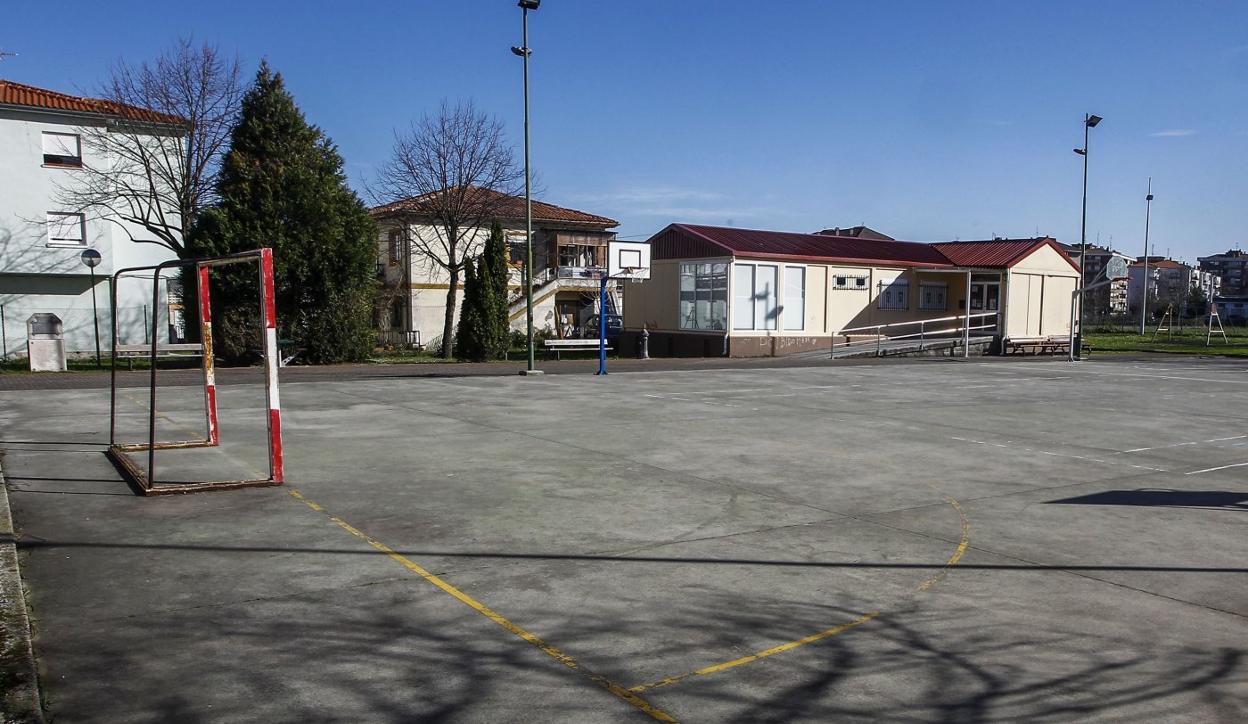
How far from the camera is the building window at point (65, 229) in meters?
35.4

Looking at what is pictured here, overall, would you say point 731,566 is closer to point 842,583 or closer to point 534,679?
point 842,583

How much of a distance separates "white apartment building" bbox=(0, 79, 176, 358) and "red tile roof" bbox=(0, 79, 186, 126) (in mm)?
38

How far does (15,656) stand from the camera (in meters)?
4.28

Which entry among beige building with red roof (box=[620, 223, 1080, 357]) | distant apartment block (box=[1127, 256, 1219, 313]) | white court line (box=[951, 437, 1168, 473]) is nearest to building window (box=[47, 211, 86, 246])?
beige building with red roof (box=[620, 223, 1080, 357])

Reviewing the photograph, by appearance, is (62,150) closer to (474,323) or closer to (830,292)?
(474,323)

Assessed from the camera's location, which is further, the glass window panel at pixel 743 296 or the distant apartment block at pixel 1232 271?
the distant apartment block at pixel 1232 271

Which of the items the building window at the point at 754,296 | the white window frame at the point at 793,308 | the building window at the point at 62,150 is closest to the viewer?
the building window at the point at 62,150

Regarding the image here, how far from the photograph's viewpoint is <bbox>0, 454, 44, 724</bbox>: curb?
371 cm

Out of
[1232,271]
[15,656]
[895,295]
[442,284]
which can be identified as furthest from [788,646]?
[1232,271]

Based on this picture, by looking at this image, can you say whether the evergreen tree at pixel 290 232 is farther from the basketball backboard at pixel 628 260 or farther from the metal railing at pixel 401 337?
the metal railing at pixel 401 337

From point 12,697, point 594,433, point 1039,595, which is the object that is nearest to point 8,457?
point 594,433

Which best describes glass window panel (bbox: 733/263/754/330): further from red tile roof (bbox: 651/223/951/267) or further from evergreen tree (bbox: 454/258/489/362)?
evergreen tree (bbox: 454/258/489/362)

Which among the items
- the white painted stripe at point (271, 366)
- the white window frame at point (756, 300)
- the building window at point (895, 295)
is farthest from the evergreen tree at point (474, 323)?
the white painted stripe at point (271, 366)

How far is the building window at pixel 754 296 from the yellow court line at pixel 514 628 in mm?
28956
